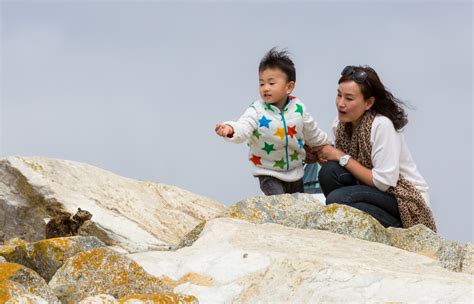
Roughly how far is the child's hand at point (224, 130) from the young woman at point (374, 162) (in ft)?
3.48

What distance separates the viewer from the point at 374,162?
938 centimetres

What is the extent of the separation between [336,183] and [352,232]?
68.3 inches

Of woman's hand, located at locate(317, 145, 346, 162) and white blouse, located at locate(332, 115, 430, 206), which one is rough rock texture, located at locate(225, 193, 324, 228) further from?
woman's hand, located at locate(317, 145, 346, 162)

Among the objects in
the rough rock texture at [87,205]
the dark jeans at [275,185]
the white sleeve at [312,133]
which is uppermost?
the white sleeve at [312,133]

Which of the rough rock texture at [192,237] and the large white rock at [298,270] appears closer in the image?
the large white rock at [298,270]

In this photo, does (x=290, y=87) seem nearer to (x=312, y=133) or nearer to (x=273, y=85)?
(x=273, y=85)

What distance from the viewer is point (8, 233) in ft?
37.1

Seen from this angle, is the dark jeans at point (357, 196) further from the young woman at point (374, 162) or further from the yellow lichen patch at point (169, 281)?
the yellow lichen patch at point (169, 281)

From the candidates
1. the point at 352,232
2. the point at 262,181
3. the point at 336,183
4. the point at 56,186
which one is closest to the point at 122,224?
the point at 56,186

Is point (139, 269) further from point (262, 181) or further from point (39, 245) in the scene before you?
point (262, 181)

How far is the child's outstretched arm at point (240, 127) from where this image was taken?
915 centimetres

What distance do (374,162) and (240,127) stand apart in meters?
1.29

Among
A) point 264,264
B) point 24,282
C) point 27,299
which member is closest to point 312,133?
point 264,264

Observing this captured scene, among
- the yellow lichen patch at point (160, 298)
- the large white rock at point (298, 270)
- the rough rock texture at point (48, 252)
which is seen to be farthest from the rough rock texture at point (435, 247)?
the rough rock texture at point (48, 252)
